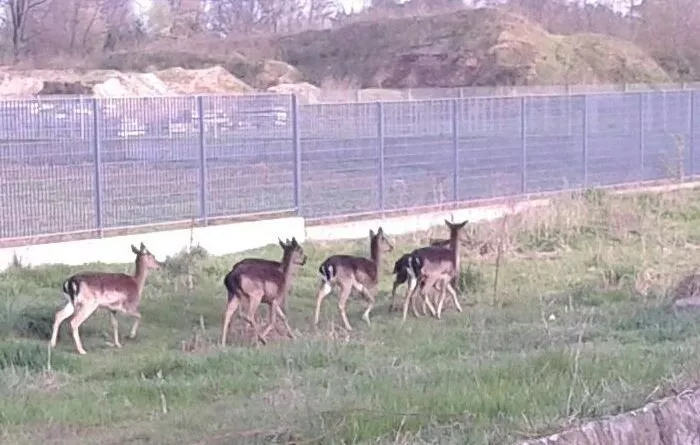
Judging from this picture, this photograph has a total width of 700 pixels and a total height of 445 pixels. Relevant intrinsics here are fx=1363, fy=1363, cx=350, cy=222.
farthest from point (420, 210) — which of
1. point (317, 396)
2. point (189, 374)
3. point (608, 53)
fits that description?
point (608, 53)

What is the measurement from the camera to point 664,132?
36406mm

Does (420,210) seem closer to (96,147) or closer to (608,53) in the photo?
(96,147)

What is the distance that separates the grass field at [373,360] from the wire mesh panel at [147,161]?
5.42ft

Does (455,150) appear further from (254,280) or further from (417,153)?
(254,280)

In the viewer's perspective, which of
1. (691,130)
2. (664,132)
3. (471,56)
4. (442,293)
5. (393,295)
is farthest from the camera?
(471,56)

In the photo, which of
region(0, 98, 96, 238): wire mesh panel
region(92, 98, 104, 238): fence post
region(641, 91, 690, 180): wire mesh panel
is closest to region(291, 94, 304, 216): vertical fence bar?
Result: region(92, 98, 104, 238): fence post

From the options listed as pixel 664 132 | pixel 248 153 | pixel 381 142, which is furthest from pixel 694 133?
pixel 248 153

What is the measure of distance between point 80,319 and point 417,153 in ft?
47.1

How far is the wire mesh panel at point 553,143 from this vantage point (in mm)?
31047

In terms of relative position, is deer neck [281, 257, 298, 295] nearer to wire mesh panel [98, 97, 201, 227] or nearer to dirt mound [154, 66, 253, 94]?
wire mesh panel [98, 97, 201, 227]

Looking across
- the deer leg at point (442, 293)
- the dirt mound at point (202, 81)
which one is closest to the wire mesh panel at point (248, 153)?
the deer leg at point (442, 293)

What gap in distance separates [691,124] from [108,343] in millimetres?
26350

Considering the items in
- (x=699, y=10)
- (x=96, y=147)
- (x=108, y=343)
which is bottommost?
(x=108, y=343)

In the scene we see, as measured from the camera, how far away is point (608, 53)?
216 ft
